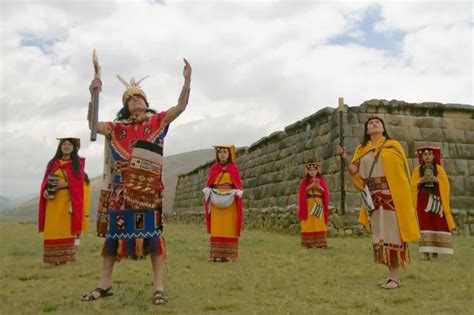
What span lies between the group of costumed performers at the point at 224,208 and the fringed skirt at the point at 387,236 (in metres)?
3.09

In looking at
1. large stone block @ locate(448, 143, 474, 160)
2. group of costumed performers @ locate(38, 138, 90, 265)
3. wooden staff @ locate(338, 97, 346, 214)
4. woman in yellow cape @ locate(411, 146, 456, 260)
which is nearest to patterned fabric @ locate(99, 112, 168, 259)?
group of costumed performers @ locate(38, 138, 90, 265)

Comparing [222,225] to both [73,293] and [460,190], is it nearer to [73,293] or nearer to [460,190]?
[73,293]

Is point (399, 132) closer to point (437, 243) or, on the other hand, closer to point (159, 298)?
point (437, 243)

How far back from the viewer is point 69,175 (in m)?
7.58

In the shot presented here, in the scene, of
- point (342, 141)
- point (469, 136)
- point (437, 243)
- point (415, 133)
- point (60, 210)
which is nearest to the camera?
point (60, 210)

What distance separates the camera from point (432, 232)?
8.14 meters

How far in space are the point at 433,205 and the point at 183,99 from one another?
5.20m

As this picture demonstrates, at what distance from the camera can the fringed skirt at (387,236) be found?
5289 millimetres

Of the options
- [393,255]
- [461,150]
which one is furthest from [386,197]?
[461,150]

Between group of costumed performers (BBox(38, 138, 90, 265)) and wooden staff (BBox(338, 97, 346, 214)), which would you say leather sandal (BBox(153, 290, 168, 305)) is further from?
wooden staff (BBox(338, 97, 346, 214))

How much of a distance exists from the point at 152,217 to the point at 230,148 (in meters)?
4.20

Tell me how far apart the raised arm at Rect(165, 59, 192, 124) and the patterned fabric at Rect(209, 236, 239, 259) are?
12.4 ft

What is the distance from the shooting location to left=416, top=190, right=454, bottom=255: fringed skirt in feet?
26.1

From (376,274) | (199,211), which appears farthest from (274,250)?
(199,211)
